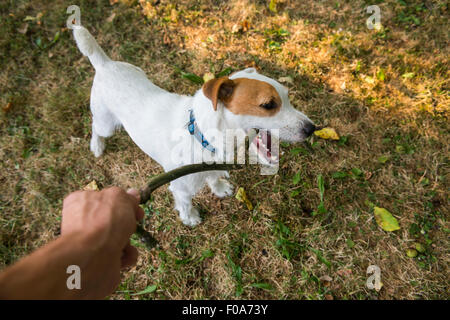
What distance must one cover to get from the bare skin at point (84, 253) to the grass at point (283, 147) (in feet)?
5.86

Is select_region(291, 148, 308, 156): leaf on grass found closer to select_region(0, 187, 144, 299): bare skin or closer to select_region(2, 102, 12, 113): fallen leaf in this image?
select_region(0, 187, 144, 299): bare skin

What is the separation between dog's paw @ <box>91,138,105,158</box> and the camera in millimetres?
3801

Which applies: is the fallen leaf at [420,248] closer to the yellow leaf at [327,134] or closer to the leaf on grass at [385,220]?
the leaf on grass at [385,220]

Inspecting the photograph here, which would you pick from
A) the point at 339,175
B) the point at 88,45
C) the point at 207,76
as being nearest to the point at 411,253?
the point at 339,175

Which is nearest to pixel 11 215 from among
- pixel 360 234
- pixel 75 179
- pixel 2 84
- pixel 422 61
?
pixel 75 179

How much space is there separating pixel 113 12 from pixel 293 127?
4241 mm

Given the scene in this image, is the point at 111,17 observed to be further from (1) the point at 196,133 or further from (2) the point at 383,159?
(2) the point at 383,159

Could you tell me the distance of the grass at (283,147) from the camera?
305cm

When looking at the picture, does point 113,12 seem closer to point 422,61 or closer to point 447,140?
point 422,61

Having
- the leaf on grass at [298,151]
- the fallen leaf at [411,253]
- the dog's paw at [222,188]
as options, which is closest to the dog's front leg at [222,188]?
the dog's paw at [222,188]

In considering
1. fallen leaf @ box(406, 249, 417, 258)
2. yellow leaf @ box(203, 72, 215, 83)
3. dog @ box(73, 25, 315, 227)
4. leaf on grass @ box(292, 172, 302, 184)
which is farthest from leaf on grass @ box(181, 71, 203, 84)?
fallen leaf @ box(406, 249, 417, 258)

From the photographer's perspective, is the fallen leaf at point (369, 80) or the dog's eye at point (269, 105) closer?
the dog's eye at point (269, 105)

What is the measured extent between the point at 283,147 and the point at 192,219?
153 cm

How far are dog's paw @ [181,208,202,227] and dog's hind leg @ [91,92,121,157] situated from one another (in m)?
1.42
